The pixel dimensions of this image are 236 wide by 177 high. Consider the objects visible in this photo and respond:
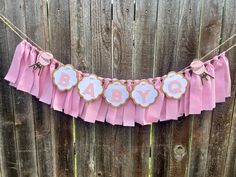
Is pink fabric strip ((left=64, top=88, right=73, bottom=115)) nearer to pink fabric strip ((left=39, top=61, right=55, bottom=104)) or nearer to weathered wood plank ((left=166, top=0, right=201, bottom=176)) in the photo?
pink fabric strip ((left=39, top=61, right=55, bottom=104))

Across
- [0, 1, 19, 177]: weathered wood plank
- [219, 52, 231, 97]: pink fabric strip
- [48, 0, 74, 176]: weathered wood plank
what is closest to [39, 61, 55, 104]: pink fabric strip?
[48, 0, 74, 176]: weathered wood plank

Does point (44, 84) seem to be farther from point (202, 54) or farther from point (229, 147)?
point (229, 147)

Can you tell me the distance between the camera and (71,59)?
6.73 feet

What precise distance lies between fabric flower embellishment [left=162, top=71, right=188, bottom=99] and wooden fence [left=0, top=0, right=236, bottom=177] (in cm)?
8

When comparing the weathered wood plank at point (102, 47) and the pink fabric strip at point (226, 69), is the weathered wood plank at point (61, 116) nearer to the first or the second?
the weathered wood plank at point (102, 47)

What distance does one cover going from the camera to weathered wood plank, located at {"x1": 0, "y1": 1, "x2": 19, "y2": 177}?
6.79ft

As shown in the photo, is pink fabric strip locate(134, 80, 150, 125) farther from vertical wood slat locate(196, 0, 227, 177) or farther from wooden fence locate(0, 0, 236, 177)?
vertical wood slat locate(196, 0, 227, 177)

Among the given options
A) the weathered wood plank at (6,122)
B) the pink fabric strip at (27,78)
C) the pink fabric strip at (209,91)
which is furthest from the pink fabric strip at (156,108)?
the weathered wood plank at (6,122)

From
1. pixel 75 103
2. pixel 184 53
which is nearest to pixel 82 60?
pixel 75 103

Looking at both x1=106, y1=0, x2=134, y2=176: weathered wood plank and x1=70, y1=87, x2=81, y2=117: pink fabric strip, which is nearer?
x1=106, y1=0, x2=134, y2=176: weathered wood plank

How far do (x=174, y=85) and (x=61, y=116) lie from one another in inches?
30.0

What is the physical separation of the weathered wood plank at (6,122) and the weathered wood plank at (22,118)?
0.03 metres

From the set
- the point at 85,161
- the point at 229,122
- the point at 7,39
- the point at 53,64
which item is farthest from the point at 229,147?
the point at 7,39

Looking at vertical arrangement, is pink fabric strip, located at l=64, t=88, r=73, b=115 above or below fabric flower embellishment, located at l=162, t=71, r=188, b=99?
below
